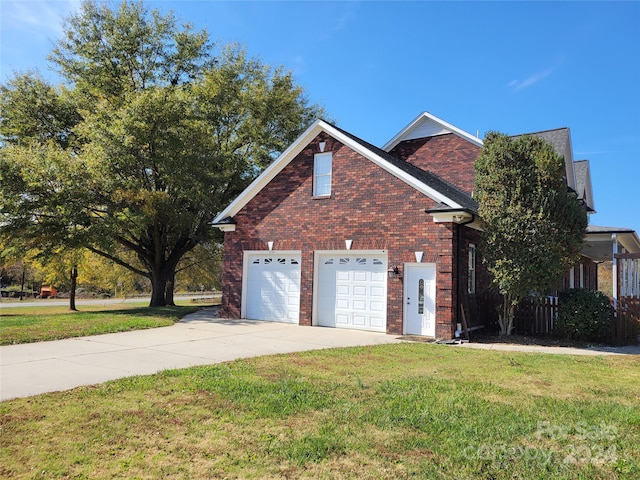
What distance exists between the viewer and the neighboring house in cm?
1308

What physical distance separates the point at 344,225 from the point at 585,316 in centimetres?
706

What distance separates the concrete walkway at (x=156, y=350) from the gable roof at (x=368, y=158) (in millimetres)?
4088

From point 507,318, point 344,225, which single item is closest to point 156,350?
point 344,225

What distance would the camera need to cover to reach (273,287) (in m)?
16.2

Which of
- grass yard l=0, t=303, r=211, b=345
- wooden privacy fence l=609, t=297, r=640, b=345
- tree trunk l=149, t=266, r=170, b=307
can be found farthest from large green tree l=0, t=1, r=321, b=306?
wooden privacy fence l=609, t=297, r=640, b=345

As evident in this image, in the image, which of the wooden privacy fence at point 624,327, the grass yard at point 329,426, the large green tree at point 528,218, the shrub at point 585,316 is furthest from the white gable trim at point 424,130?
the grass yard at point 329,426

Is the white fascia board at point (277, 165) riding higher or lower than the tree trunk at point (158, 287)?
higher

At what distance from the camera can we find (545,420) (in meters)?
5.27

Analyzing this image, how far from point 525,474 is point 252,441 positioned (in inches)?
96.1

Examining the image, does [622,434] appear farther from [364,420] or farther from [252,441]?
[252,441]

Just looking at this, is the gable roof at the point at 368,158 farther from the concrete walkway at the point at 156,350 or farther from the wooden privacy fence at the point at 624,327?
the wooden privacy fence at the point at 624,327

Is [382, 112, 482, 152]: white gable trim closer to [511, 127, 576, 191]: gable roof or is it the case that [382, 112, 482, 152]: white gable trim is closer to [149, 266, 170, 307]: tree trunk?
[511, 127, 576, 191]: gable roof

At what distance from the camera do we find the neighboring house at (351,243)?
515 inches

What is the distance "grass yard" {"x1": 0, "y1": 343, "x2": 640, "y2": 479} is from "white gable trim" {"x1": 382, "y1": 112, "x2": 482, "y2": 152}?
12916 millimetres
